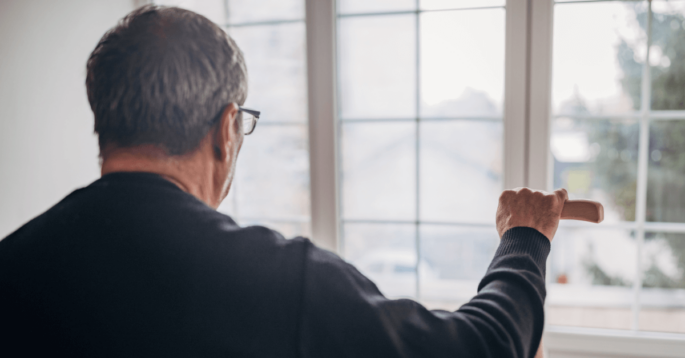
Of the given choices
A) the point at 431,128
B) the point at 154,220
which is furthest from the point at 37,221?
the point at 431,128

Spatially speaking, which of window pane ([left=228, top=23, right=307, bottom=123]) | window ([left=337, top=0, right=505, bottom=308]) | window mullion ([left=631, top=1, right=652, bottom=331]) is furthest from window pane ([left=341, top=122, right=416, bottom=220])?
window mullion ([left=631, top=1, right=652, bottom=331])

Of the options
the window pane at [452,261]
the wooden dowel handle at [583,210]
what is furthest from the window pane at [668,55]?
the wooden dowel handle at [583,210]

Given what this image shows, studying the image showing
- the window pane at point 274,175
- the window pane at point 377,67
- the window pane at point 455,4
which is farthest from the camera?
the window pane at point 274,175

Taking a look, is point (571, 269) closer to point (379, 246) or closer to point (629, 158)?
point (629, 158)

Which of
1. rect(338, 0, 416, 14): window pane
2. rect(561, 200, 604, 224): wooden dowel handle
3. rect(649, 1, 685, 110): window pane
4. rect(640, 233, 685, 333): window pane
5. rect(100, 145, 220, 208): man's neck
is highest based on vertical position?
rect(338, 0, 416, 14): window pane

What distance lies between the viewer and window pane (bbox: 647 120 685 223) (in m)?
1.50

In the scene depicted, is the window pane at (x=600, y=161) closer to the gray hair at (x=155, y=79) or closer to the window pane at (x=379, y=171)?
the window pane at (x=379, y=171)

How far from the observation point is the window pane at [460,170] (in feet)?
5.38

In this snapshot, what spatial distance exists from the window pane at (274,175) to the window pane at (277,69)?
2.9 inches

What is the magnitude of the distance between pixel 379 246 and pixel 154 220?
4.45 ft

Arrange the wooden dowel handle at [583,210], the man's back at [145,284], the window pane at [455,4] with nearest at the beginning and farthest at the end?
the man's back at [145,284] → the wooden dowel handle at [583,210] → the window pane at [455,4]

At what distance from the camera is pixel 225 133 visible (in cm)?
65

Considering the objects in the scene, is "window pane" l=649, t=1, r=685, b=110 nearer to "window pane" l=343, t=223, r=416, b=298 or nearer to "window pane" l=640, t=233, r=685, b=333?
"window pane" l=640, t=233, r=685, b=333

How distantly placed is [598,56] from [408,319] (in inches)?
55.4
